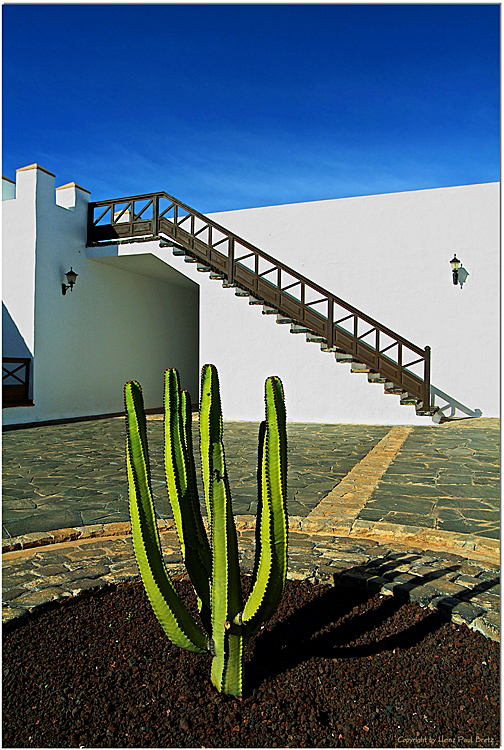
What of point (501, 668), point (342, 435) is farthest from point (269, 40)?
point (342, 435)

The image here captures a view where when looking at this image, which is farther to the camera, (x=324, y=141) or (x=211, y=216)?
(x=211, y=216)

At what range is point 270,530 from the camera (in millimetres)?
1990

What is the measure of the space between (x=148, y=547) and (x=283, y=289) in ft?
34.7

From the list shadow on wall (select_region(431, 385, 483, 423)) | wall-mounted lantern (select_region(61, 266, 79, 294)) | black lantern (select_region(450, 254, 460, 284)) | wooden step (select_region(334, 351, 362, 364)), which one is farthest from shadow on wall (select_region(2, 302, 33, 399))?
black lantern (select_region(450, 254, 460, 284))

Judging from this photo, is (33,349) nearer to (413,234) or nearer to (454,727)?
(413,234)

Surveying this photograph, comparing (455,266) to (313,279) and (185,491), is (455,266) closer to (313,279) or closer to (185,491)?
(313,279)

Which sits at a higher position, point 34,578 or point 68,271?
point 68,271

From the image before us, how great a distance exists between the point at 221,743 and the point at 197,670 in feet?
1.36

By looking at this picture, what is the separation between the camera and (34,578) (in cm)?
309

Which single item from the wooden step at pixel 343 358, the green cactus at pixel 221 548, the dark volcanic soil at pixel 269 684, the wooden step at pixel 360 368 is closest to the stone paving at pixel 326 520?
the dark volcanic soil at pixel 269 684

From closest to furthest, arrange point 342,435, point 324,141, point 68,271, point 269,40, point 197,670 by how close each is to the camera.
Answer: point 197,670 < point 269,40 < point 324,141 < point 342,435 < point 68,271

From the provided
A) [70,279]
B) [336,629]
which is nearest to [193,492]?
[336,629]

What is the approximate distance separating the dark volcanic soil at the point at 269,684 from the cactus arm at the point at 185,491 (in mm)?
329

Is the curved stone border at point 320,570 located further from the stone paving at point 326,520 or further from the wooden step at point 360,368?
the wooden step at point 360,368
